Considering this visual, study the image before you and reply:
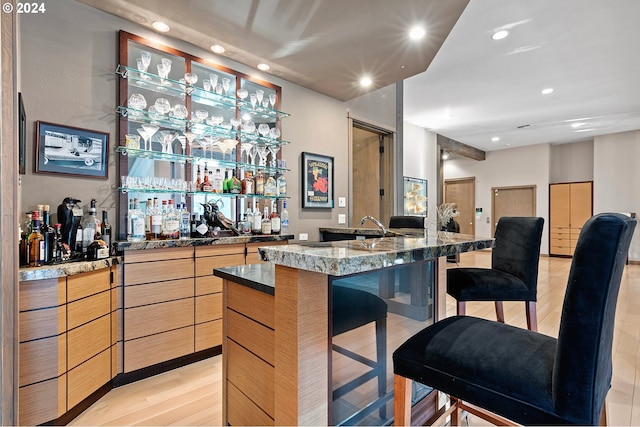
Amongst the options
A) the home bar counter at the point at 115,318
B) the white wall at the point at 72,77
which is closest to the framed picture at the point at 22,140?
the white wall at the point at 72,77

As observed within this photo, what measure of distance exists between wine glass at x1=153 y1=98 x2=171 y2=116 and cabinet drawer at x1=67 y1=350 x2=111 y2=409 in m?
1.82

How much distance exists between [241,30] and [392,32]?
4.10 ft

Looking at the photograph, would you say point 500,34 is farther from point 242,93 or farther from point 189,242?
point 189,242

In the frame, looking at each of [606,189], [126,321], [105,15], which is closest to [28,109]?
[105,15]

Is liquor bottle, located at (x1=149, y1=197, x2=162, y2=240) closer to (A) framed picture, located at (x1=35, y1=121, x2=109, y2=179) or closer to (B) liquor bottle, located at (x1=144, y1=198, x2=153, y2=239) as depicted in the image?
(B) liquor bottle, located at (x1=144, y1=198, x2=153, y2=239)

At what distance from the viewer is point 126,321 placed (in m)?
2.12

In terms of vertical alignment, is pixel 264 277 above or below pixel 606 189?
below

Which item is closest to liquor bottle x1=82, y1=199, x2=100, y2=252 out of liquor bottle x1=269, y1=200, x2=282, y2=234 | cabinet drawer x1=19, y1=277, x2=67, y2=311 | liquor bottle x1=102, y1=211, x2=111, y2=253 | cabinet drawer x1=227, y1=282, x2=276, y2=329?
liquor bottle x1=102, y1=211, x2=111, y2=253

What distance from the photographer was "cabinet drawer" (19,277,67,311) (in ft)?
5.17

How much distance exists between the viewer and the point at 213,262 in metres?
2.55

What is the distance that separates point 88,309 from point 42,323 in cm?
25

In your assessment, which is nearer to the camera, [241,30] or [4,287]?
[4,287]

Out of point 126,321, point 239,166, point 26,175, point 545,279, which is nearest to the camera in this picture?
point 26,175

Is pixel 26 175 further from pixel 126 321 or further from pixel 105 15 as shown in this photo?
pixel 105 15
